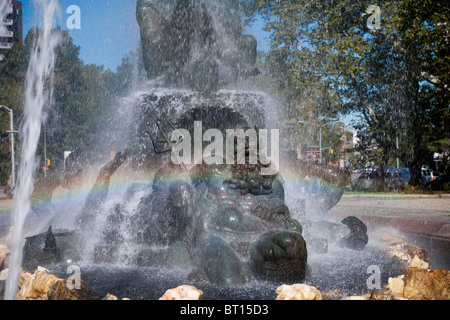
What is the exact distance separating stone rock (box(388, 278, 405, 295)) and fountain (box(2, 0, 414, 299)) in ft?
2.02

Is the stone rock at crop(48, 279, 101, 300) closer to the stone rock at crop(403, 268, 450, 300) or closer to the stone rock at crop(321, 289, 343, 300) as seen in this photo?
the stone rock at crop(321, 289, 343, 300)

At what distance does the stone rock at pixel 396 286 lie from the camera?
13.5 feet

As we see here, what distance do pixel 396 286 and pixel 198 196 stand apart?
2412mm

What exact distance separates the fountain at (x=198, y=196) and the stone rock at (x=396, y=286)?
24.2 inches

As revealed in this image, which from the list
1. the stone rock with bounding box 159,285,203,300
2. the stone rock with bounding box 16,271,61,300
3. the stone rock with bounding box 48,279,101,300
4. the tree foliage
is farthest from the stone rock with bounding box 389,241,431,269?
the tree foliage

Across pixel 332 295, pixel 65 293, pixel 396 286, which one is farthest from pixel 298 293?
pixel 65 293

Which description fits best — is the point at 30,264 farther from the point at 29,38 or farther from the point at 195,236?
the point at 29,38

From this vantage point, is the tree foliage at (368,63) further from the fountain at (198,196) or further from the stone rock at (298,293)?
the stone rock at (298,293)

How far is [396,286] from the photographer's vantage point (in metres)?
4.17

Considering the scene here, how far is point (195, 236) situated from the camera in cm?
517

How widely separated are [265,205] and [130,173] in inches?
149

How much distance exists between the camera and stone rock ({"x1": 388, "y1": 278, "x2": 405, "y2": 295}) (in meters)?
4.12

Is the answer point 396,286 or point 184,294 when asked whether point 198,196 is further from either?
point 396,286
